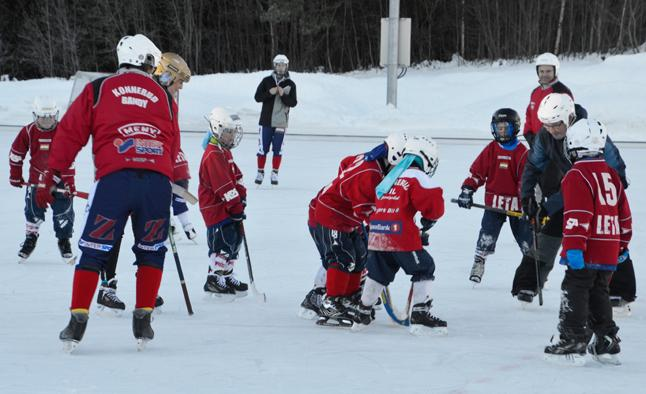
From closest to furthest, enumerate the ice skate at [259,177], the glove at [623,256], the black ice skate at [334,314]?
the black ice skate at [334,314]
the glove at [623,256]
the ice skate at [259,177]

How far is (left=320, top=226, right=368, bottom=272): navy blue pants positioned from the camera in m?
5.99

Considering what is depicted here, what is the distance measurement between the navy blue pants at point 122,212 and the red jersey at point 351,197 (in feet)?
4.17

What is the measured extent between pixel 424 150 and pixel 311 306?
1.32 m

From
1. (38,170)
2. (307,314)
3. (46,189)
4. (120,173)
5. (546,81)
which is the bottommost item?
(307,314)

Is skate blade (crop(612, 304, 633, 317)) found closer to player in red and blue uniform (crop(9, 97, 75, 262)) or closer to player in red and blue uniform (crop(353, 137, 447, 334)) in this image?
player in red and blue uniform (crop(353, 137, 447, 334))

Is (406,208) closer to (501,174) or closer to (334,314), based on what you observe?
(334,314)

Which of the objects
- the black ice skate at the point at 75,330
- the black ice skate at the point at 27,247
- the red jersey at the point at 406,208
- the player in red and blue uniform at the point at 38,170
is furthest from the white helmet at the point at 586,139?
the black ice skate at the point at 27,247

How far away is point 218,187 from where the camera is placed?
21.7ft

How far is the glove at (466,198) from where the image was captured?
711cm

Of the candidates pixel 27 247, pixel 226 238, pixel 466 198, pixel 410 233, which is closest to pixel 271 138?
pixel 27 247

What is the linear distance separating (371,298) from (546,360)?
117 centimetres

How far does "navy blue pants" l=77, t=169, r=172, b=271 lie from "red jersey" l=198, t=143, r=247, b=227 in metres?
1.58

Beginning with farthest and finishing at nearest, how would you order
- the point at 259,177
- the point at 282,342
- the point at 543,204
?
the point at 259,177
the point at 543,204
the point at 282,342

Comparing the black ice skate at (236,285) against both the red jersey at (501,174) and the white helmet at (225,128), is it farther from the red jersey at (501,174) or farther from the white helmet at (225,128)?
the red jersey at (501,174)
